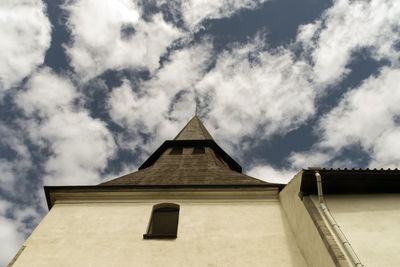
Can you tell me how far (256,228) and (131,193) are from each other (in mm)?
3820

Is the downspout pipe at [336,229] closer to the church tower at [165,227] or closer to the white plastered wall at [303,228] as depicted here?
the white plastered wall at [303,228]

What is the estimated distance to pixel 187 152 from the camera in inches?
691

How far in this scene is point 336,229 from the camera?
588cm

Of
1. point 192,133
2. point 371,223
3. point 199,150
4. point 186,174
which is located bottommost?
point 371,223

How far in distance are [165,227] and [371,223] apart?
5014 mm

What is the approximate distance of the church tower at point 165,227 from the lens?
23.2 feet

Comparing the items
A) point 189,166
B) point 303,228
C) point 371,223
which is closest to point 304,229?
point 303,228

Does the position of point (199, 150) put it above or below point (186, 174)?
above

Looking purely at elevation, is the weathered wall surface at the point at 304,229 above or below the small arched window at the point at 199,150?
below

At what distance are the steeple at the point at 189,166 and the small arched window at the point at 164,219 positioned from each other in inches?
31.6

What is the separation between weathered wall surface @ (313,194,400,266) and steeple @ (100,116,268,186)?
3111 mm

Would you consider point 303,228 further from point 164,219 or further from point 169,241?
point 164,219

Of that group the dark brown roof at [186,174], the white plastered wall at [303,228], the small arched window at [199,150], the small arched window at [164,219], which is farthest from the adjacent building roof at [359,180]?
the small arched window at [199,150]

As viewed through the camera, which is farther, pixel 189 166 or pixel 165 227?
pixel 189 166
